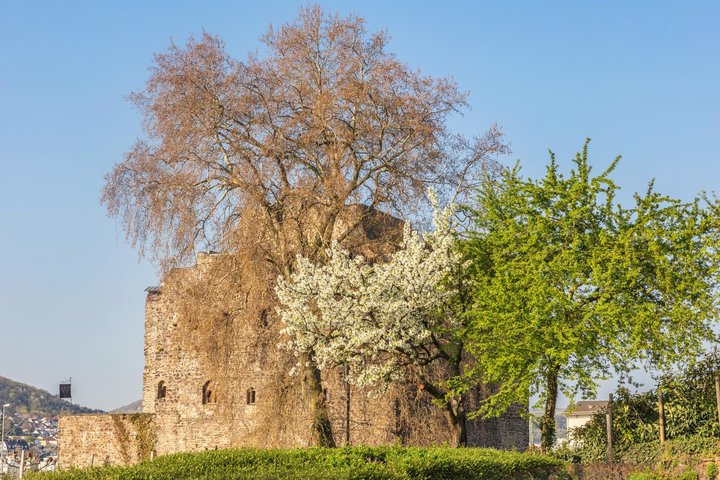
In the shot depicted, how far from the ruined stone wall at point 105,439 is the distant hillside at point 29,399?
300ft

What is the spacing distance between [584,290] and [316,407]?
346 inches

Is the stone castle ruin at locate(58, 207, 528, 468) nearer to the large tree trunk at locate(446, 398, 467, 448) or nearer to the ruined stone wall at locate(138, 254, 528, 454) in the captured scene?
the ruined stone wall at locate(138, 254, 528, 454)

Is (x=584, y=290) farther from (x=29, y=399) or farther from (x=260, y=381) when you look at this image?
(x=29, y=399)

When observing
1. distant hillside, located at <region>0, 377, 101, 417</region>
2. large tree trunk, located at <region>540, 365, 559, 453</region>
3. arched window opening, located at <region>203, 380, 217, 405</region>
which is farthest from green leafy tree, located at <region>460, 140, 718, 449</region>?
distant hillside, located at <region>0, 377, 101, 417</region>

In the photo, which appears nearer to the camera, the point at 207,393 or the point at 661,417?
the point at 661,417

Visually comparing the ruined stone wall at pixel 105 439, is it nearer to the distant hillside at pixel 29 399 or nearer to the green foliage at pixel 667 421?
the green foliage at pixel 667 421

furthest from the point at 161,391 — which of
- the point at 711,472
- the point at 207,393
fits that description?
the point at 711,472

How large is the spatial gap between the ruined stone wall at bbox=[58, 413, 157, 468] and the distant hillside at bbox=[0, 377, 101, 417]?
9141 cm

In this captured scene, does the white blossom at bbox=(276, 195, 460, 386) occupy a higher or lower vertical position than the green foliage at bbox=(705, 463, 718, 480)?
higher

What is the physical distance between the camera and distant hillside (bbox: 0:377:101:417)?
13438cm

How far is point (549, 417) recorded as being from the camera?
28.1 m

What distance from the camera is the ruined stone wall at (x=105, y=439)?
42562mm

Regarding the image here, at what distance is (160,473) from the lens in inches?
587

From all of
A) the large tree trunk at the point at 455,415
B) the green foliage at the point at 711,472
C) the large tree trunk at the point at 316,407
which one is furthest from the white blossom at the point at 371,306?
the green foliage at the point at 711,472
